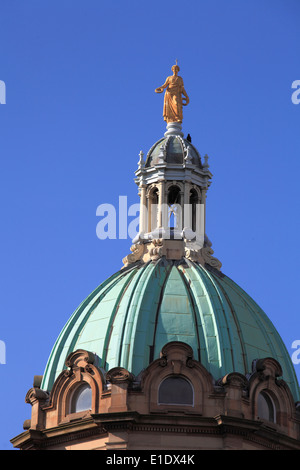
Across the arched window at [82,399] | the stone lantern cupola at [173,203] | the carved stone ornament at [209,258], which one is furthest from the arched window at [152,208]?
the arched window at [82,399]

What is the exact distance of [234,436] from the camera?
117375mm

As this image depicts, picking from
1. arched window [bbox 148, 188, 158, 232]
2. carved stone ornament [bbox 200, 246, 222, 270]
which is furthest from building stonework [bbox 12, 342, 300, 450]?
arched window [bbox 148, 188, 158, 232]

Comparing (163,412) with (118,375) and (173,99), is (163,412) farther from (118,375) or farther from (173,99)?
(173,99)

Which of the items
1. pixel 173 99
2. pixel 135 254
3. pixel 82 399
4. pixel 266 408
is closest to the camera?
pixel 82 399

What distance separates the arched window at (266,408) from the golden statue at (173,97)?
19060 millimetres

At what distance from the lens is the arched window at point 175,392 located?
118 m

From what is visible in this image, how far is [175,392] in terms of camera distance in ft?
388

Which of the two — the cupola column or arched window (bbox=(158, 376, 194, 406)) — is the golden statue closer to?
the cupola column

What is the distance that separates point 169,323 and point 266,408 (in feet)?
21.7

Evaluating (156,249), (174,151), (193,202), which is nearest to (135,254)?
(156,249)

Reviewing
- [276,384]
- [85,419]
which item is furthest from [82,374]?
[276,384]

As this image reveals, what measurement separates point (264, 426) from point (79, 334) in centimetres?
1128

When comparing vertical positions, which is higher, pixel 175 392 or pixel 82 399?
pixel 82 399
